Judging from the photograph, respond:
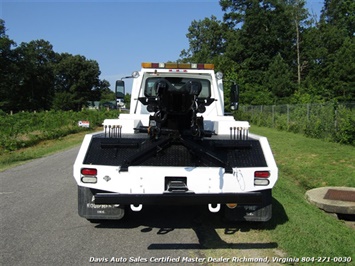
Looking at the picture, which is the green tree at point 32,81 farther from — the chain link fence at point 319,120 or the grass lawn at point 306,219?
the grass lawn at point 306,219

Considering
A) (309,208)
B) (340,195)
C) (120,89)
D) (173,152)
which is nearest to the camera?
(173,152)

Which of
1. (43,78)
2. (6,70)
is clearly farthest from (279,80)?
(43,78)

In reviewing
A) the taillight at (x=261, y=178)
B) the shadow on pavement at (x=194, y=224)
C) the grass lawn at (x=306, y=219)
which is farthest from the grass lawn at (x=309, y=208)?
the taillight at (x=261, y=178)

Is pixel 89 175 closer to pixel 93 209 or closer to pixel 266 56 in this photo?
pixel 93 209

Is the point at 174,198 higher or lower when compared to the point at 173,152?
lower

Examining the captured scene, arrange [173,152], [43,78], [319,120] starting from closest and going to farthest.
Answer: [173,152], [319,120], [43,78]

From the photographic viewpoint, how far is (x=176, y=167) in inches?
198

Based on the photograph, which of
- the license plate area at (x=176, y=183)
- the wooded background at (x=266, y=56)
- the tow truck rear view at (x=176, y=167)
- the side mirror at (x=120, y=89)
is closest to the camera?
the tow truck rear view at (x=176, y=167)

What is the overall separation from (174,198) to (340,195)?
14.2 feet

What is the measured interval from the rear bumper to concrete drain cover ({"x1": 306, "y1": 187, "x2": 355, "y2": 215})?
2885 millimetres

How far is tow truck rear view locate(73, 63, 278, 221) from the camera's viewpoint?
15.6 ft

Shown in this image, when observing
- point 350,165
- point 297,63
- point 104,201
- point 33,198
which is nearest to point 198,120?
point 104,201

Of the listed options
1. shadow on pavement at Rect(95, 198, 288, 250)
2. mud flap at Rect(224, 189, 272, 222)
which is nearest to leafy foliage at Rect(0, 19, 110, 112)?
shadow on pavement at Rect(95, 198, 288, 250)

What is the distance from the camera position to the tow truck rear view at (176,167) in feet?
15.6
